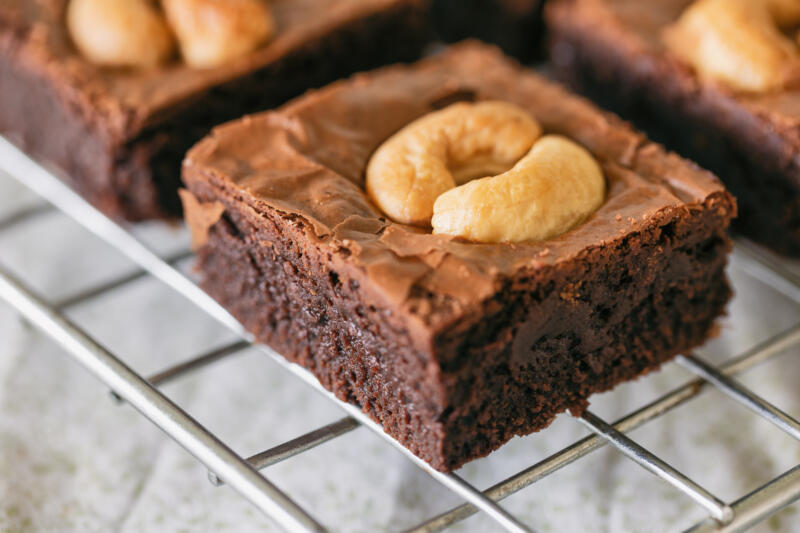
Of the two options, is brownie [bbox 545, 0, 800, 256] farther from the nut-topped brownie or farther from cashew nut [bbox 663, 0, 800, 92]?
the nut-topped brownie

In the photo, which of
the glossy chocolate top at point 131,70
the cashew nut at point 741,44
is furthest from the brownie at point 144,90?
the cashew nut at point 741,44

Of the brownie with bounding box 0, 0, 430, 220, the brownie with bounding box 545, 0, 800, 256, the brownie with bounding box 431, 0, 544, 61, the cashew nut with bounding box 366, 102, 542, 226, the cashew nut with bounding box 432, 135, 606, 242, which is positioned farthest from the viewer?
the brownie with bounding box 431, 0, 544, 61

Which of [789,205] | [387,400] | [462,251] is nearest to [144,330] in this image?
[387,400]

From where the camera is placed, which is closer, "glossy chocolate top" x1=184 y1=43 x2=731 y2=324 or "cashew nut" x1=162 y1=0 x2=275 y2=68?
"glossy chocolate top" x1=184 y1=43 x2=731 y2=324

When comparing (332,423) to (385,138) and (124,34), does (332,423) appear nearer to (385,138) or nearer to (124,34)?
(385,138)

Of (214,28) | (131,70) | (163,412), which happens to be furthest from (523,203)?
(131,70)

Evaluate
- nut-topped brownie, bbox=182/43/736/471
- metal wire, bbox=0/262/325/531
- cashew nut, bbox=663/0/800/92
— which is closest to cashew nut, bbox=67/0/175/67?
nut-topped brownie, bbox=182/43/736/471

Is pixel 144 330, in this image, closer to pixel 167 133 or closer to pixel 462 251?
pixel 167 133
